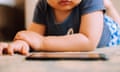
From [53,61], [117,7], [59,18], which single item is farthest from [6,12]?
[53,61]

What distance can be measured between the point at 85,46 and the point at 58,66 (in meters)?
0.19

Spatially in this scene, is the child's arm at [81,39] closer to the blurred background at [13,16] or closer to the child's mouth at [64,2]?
the child's mouth at [64,2]

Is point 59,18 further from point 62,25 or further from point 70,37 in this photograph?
point 70,37

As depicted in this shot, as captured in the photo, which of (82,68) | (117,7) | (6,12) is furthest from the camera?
(6,12)

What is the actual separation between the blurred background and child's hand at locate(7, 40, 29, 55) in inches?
32.1

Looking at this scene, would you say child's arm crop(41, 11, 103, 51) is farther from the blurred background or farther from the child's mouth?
the blurred background

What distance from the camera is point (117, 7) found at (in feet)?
3.51

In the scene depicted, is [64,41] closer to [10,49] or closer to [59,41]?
[59,41]

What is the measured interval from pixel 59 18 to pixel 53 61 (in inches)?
12.1

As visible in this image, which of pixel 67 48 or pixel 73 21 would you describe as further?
pixel 73 21

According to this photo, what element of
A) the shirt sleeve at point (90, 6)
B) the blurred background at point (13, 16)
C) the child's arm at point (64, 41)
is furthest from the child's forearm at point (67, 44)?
the blurred background at point (13, 16)

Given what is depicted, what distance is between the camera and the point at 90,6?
586mm

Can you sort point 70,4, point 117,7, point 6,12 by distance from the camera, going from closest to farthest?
point 70,4
point 117,7
point 6,12

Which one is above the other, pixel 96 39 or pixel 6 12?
pixel 6 12
